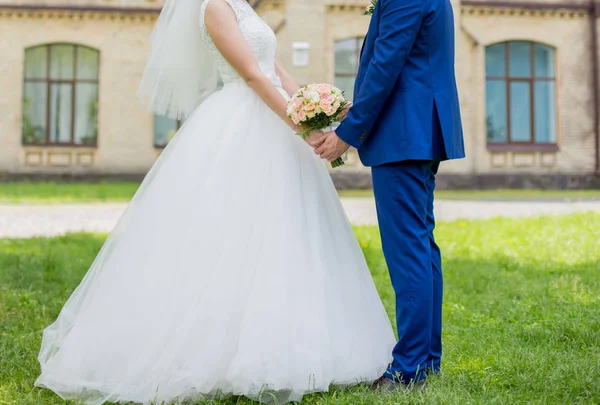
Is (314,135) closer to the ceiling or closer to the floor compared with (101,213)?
closer to the ceiling

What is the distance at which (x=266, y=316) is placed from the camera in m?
3.00

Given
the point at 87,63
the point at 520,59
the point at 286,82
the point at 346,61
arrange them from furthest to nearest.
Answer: the point at 87,63 < the point at 520,59 < the point at 346,61 < the point at 286,82

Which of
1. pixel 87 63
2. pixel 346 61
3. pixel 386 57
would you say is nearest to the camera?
pixel 386 57

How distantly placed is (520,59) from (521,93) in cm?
106

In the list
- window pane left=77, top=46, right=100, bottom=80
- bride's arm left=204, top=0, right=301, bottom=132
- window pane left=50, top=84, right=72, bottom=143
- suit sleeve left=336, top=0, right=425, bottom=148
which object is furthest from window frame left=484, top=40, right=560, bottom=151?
suit sleeve left=336, top=0, right=425, bottom=148

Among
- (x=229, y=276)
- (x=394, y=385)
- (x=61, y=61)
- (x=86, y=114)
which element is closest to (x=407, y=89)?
(x=229, y=276)

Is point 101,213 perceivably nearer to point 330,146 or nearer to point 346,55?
point 330,146

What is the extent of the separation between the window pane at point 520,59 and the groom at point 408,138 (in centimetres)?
1916

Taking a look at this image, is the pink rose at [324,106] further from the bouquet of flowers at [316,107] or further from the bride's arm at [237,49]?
the bride's arm at [237,49]

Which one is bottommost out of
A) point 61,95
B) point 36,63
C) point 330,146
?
point 330,146

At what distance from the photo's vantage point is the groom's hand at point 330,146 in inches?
126

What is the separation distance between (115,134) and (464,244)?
16.0 meters

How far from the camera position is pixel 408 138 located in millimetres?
2986

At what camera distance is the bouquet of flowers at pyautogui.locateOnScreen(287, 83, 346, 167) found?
10.4 ft
